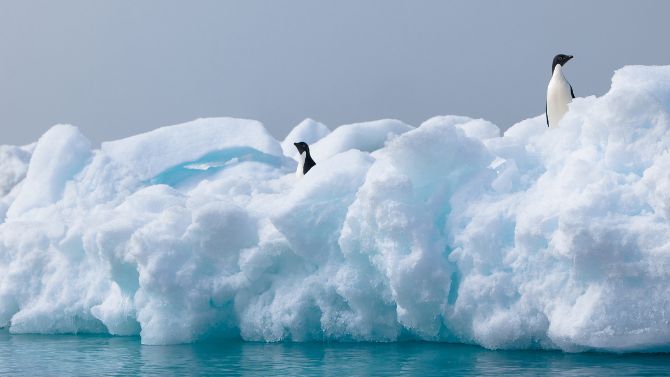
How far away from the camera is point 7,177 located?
16.7 meters

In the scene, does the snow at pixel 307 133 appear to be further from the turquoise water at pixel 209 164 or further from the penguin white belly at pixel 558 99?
the penguin white belly at pixel 558 99

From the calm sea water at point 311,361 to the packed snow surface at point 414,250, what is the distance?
23cm

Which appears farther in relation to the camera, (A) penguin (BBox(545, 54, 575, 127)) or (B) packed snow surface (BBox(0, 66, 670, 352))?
(A) penguin (BBox(545, 54, 575, 127))

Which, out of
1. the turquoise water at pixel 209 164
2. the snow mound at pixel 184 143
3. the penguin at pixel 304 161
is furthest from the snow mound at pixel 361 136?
the penguin at pixel 304 161

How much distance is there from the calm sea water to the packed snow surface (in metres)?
0.23

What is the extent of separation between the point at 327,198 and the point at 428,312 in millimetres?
1476

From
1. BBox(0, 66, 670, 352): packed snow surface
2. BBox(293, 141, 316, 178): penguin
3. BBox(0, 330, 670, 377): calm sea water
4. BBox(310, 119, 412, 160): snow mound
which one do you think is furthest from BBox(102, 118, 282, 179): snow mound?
BBox(0, 330, 670, 377): calm sea water

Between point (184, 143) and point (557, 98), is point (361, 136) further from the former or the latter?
point (557, 98)

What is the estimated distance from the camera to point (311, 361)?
739 cm

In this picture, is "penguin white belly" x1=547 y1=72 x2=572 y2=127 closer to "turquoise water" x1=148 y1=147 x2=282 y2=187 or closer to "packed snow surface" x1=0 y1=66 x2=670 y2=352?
"packed snow surface" x1=0 y1=66 x2=670 y2=352

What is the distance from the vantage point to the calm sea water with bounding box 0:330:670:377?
6.54 m

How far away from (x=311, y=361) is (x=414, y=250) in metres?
1.27

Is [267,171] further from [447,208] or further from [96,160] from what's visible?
[447,208]

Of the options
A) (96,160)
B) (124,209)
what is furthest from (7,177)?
(124,209)
